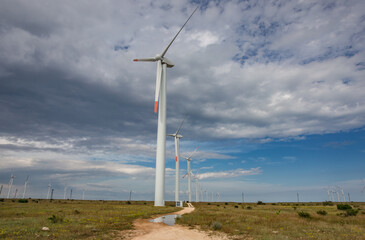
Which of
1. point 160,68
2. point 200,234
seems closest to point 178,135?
point 160,68

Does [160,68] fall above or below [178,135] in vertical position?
above

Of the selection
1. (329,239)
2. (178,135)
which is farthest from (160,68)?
(329,239)

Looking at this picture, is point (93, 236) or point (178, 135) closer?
point (93, 236)

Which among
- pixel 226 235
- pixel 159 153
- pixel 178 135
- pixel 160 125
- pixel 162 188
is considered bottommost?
pixel 226 235

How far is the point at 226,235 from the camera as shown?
21625 millimetres

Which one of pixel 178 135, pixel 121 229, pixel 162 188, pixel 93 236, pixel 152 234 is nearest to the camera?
pixel 93 236

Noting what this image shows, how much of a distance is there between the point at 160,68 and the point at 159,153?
2557cm

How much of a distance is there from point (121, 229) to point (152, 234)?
12.8 ft

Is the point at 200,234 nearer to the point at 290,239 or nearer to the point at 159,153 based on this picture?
the point at 290,239

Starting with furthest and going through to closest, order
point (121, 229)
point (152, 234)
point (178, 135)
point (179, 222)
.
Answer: point (178, 135) → point (179, 222) → point (121, 229) → point (152, 234)

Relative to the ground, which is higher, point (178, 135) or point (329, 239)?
point (178, 135)

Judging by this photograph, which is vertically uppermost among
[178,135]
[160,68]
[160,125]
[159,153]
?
[160,68]

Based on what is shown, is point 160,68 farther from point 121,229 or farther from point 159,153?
point 121,229

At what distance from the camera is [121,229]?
898 inches
